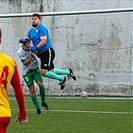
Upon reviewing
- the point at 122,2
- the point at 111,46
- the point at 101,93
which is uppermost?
the point at 122,2

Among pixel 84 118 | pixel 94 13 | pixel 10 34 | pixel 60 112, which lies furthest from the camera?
pixel 10 34

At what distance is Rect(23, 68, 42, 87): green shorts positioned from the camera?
39.7 feet

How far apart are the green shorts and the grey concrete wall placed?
5.92 metres

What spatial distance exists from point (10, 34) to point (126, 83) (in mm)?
4256

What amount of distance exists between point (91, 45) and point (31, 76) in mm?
6190

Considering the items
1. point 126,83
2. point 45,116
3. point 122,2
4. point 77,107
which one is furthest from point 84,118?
point 122,2

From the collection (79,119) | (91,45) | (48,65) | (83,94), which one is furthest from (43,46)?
(91,45)

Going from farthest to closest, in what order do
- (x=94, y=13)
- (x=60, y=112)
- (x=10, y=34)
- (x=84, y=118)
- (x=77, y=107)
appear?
(x=10, y=34) < (x=94, y=13) < (x=77, y=107) < (x=60, y=112) < (x=84, y=118)

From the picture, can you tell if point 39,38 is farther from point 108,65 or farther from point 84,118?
point 108,65

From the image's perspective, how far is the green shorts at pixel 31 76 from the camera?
476 inches

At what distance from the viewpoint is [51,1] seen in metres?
19.5

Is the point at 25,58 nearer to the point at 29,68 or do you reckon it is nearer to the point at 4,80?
the point at 29,68

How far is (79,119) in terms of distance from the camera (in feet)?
34.2

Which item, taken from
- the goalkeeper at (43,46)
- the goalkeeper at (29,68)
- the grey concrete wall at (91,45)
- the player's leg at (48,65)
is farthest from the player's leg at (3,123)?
the grey concrete wall at (91,45)
